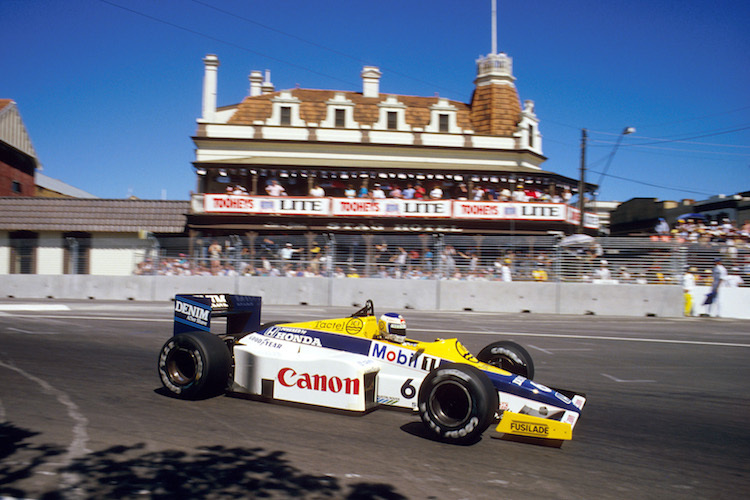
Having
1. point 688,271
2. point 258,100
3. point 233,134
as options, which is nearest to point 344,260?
point 688,271

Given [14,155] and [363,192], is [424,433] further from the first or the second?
[14,155]

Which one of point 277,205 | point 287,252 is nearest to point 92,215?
point 277,205

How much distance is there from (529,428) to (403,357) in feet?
4.47

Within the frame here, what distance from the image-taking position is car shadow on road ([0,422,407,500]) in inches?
147

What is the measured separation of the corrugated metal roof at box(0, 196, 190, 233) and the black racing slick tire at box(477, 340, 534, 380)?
25.6 metres

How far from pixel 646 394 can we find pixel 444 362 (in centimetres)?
302

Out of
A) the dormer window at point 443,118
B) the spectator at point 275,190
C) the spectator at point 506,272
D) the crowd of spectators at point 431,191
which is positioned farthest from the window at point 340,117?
the spectator at point 506,272

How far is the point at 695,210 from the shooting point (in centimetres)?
3772

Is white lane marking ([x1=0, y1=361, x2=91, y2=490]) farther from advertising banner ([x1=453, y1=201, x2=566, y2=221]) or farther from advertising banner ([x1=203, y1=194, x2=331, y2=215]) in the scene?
advertising banner ([x1=453, y1=201, x2=566, y2=221])

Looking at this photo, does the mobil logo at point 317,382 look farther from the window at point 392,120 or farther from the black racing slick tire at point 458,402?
the window at point 392,120

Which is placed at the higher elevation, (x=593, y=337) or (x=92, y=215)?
(x=92, y=215)

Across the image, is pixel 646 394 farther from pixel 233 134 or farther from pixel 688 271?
pixel 233 134

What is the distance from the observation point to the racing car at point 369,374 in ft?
15.7

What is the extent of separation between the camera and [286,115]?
33.2 meters
